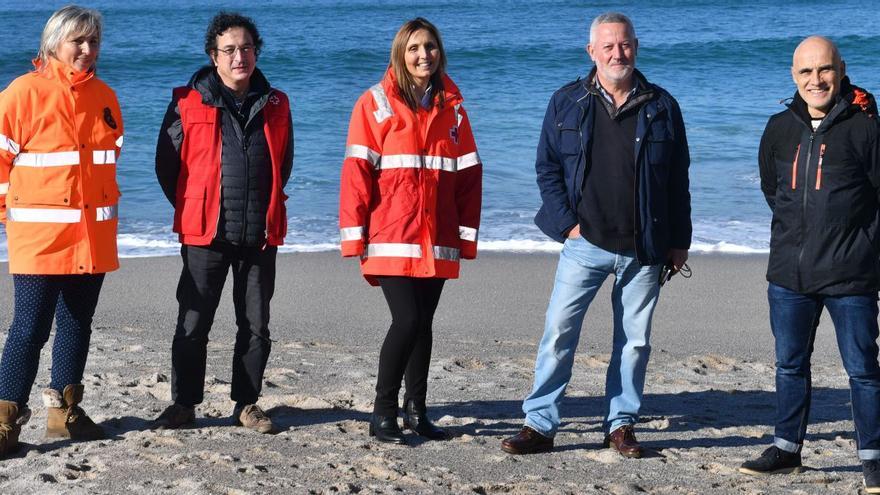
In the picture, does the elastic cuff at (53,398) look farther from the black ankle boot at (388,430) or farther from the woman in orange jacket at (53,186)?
the black ankle boot at (388,430)

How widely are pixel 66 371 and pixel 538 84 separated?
18147mm

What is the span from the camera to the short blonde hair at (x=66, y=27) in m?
4.28

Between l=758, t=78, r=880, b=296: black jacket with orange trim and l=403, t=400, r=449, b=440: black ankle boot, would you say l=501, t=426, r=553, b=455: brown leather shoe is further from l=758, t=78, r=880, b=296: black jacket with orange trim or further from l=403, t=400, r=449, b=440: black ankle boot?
l=758, t=78, r=880, b=296: black jacket with orange trim

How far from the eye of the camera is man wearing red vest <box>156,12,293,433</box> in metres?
4.51

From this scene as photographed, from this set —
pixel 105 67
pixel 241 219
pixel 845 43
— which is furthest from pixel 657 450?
pixel 845 43

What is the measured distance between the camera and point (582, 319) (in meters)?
4.49

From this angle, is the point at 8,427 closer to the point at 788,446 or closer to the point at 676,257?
the point at 676,257

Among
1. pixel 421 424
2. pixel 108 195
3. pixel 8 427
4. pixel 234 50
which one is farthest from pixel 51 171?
pixel 421 424

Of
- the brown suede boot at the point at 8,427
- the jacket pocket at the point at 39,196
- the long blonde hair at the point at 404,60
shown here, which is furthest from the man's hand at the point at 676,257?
the brown suede boot at the point at 8,427

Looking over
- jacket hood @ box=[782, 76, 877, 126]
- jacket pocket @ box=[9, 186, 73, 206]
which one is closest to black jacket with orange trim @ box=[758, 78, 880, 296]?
jacket hood @ box=[782, 76, 877, 126]

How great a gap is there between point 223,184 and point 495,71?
64.9ft

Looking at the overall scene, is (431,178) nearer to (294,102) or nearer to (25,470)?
(25,470)

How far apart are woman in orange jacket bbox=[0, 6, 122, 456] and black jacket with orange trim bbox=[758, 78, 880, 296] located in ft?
8.76

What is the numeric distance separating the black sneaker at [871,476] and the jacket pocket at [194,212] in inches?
107
